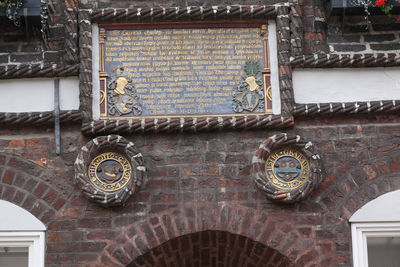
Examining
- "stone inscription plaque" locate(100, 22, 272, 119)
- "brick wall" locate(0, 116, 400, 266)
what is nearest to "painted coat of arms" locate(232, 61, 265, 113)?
"stone inscription plaque" locate(100, 22, 272, 119)

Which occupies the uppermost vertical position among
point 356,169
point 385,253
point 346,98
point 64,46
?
point 64,46

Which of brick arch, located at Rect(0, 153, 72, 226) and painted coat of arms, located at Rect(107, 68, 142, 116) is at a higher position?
painted coat of arms, located at Rect(107, 68, 142, 116)

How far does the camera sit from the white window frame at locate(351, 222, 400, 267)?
30.8 ft

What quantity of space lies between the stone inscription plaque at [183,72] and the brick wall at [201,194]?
288 mm

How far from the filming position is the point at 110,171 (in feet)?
31.4

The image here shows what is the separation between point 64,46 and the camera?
32.9 ft

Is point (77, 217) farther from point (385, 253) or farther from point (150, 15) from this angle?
point (385, 253)

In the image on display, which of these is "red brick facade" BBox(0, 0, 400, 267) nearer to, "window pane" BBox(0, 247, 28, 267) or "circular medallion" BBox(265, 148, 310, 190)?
"circular medallion" BBox(265, 148, 310, 190)

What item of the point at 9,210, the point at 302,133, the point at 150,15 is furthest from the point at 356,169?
the point at 9,210

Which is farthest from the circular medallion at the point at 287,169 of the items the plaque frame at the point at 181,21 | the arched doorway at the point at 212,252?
the arched doorway at the point at 212,252

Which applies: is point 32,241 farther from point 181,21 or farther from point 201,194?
point 181,21

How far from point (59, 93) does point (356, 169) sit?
9.56 ft

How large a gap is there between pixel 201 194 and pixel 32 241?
162cm

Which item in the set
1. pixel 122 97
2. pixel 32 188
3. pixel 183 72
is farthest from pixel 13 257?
pixel 183 72
